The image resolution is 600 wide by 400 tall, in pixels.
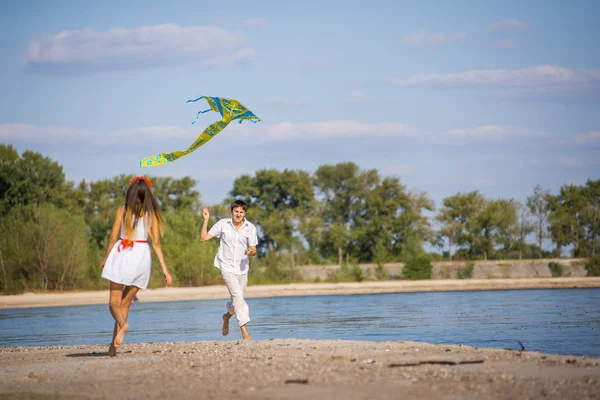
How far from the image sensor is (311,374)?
24.6 ft

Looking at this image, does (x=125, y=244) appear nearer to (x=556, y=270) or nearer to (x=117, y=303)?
(x=117, y=303)

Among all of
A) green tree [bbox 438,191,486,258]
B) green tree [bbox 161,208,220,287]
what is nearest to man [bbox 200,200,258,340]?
green tree [bbox 161,208,220,287]

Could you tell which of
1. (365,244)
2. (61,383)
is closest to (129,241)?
(61,383)

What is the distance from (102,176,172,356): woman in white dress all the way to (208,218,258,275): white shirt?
2.66 m

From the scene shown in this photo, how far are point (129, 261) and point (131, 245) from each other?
0.62 feet

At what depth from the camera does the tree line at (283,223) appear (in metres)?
42.2

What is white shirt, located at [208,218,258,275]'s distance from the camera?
1210cm

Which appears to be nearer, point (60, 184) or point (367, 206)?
point (60, 184)

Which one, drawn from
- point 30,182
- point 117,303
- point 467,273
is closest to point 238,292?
point 117,303

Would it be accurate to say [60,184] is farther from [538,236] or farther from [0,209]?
[538,236]

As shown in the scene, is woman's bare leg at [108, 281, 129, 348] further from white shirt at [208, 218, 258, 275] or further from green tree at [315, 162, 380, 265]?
green tree at [315, 162, 380, 265]

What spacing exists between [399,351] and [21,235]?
120 feet

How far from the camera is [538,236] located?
2648 inches

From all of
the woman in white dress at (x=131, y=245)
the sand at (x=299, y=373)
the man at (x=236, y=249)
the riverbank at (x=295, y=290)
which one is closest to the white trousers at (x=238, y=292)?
the man at (x=236, y=249)
